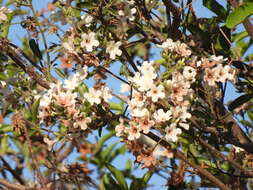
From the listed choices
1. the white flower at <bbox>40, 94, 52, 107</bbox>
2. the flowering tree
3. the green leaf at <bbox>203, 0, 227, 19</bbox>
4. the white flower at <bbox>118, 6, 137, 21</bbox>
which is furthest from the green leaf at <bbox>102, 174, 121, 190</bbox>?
the green leaf at <bbox>203, 0, 227, 19</bbox>

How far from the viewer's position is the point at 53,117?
2010mm

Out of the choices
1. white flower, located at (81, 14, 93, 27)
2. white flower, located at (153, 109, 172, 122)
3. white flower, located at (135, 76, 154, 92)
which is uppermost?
white flower, located at (81, 14, 93, 27)

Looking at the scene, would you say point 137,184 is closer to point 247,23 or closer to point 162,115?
point 162,115

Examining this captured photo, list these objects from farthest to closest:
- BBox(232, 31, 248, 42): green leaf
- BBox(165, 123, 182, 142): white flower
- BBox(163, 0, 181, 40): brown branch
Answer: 1. BBox(232, 31, 248, 42): green leaf
2. BBox(163, 0, 181, 40): brown branch
3. BBox(165, 123, 182, 142): white flower

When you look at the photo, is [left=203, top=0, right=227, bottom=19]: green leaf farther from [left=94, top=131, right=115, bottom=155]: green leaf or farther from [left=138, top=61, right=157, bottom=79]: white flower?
[left=94, top=131, right=115, bottom=155]: green leaf

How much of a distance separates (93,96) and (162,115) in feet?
0.86

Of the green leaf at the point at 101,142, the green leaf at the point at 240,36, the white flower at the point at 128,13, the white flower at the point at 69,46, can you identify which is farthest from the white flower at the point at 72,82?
the green leaf at the point at 101,142

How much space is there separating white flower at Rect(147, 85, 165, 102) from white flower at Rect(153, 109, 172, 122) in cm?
5

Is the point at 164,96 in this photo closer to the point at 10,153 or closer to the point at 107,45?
the point at 107,45

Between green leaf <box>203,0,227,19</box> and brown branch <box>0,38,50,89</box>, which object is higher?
green leaf <box>203,0,227,19</box>

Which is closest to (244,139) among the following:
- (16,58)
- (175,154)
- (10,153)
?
(175,154)

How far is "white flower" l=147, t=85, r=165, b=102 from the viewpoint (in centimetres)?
185

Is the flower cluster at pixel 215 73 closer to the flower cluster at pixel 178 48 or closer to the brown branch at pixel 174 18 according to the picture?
the flower cluster at pixel 178 48

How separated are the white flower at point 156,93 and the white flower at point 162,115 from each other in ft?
0.17
